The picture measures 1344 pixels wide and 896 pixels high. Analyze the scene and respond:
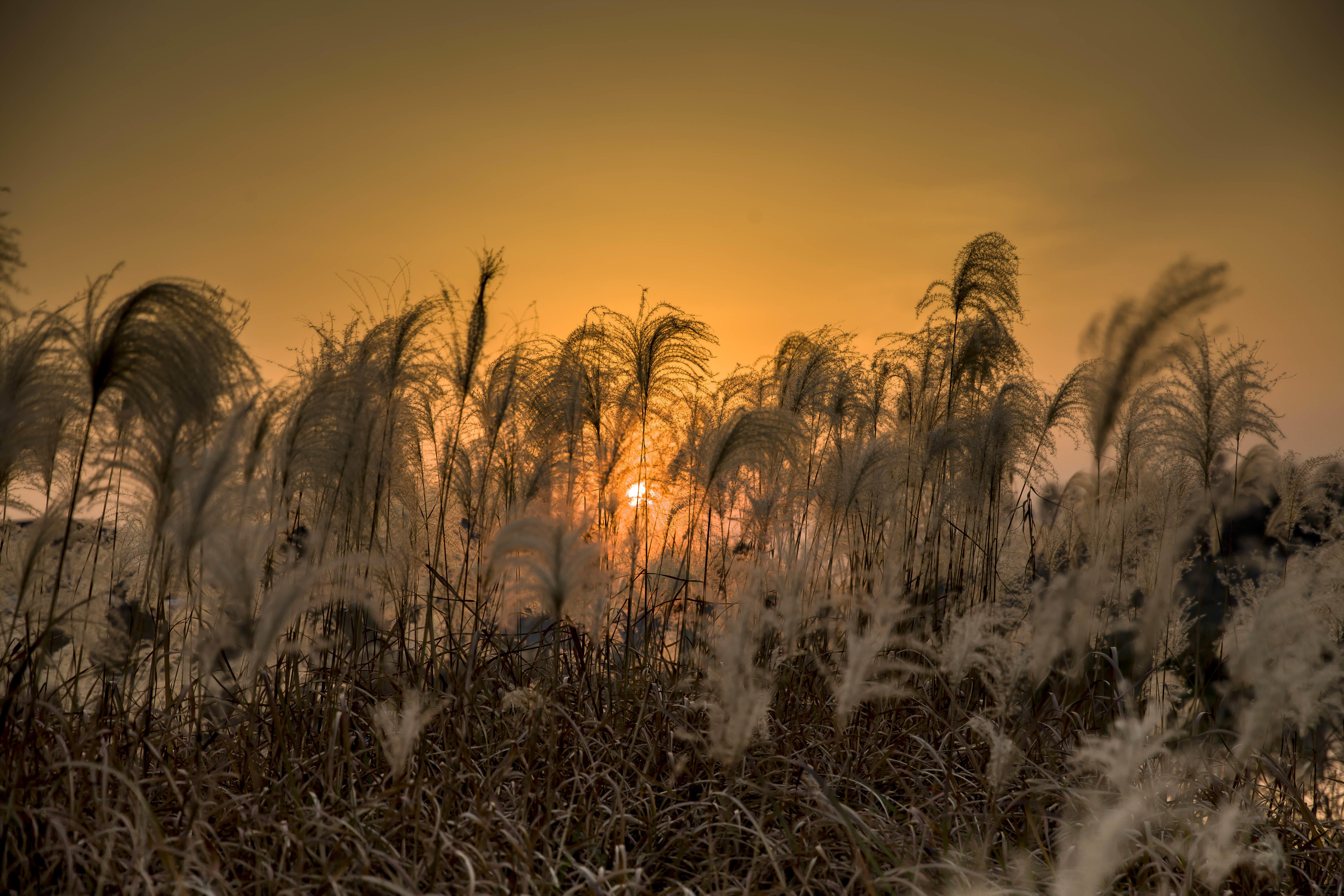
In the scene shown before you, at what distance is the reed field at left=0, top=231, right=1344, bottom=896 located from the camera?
2115 mm

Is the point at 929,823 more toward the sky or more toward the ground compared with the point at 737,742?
more toward the ground

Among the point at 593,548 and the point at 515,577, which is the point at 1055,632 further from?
the point at 515,577

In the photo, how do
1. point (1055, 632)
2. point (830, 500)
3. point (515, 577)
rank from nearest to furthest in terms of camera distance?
point (1055, 632) → point (515, 577) → point (830, 500)

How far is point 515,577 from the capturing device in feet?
10.3

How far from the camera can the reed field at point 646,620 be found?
212 centimetres

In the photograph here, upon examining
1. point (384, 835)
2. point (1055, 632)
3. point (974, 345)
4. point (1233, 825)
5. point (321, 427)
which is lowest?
point (384, 835)

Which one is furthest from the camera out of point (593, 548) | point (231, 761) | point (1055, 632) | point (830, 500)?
point (830, 500)

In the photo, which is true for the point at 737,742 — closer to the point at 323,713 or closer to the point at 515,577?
the point at 515,577

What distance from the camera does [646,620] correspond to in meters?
3.56

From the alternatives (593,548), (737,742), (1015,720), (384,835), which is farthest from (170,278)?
(1015,720)

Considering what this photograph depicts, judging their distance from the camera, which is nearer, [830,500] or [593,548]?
[593,548]

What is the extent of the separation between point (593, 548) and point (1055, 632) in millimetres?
1443

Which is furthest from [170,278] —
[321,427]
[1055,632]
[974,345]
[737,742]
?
[974,345]

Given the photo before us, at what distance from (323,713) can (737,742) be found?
5.83ft
